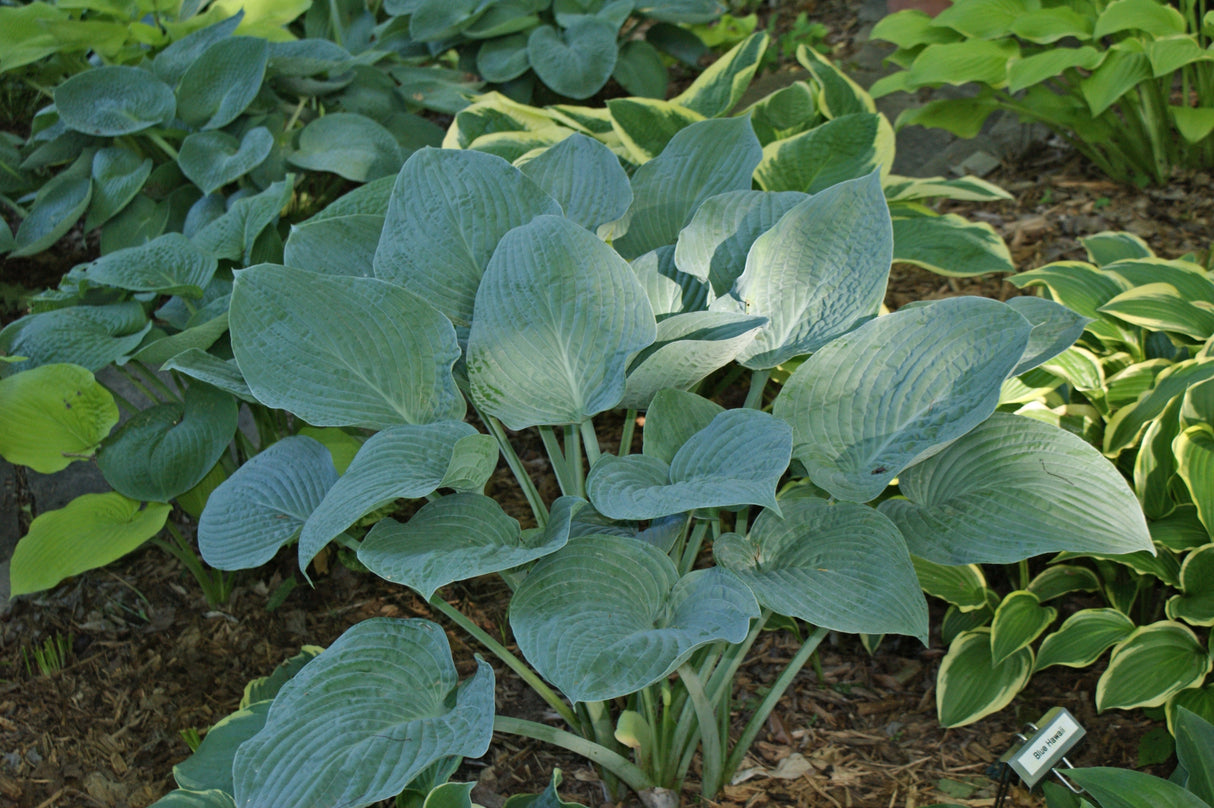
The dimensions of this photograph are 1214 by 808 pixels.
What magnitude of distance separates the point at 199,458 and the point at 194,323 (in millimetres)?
289

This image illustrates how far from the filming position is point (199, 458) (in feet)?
6.12

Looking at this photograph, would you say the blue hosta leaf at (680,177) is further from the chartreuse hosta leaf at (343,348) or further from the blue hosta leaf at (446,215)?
the chartreuse hosta leaf at (343,348)

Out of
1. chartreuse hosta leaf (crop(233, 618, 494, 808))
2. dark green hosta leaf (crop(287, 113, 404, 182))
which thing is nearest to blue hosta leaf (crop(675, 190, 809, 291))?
chartreuse hosta leaf (crop(233, 618, 494, 808))

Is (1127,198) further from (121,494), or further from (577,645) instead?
(121,494)

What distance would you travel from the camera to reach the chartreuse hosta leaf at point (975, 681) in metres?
1.62

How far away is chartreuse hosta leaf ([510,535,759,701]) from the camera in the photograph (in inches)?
41.5

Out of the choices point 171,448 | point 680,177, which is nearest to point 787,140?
point 680,177

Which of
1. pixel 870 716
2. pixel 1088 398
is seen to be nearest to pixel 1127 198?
pixel 1088 398

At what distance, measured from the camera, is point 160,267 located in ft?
6.75

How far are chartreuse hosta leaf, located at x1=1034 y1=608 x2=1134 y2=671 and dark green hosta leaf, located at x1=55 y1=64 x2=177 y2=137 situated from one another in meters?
2.58

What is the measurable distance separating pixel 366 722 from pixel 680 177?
1.07 metres

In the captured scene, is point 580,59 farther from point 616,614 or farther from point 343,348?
point 616,614

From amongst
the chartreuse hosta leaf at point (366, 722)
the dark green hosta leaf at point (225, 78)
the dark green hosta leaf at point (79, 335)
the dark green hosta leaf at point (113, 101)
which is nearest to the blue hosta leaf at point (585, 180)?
the chartreuse hosta leaf at point (366, 722)

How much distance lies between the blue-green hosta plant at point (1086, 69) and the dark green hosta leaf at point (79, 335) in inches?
83.9
